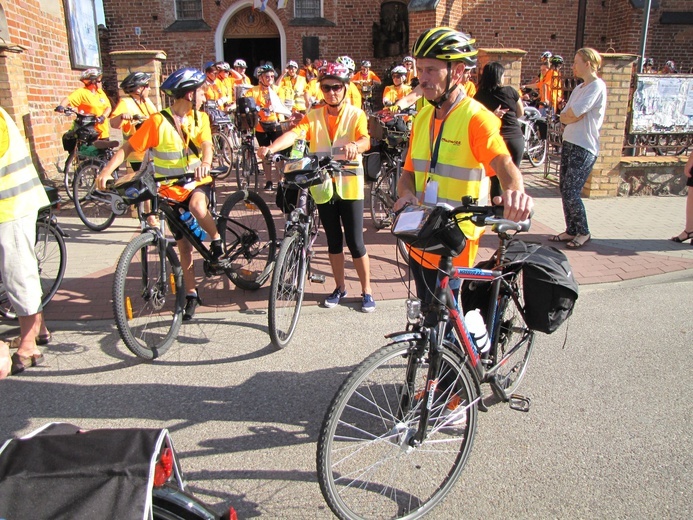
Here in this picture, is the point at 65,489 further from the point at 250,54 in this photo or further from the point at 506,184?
the point at 250,54

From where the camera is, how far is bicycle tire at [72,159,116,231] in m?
7.27

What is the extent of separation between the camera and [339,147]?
4.54m

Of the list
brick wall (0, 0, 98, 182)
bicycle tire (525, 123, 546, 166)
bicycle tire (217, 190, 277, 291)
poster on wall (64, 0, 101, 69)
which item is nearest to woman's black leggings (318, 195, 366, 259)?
bicycle tire (217, 190, 277, 291)

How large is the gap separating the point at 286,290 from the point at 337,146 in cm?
128

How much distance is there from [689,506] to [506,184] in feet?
5.65

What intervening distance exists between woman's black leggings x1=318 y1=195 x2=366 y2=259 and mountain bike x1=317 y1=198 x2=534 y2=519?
180 centimetres

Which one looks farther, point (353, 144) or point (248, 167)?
point (248, 167)

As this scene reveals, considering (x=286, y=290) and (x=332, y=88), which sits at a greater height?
(x=332, y=88)

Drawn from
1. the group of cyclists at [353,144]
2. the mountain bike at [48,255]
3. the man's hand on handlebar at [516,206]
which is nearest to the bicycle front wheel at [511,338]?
the group of cyclists at [353,144]

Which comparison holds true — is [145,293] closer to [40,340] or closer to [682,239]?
[40,340]

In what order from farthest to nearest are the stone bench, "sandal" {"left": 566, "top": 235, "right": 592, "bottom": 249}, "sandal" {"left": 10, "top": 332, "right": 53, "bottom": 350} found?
the stone bench → "sandal" {"left": 566, "top": 235, "right": 592, "bottom": 249} → "sandal" {"left": 10, "top": 332, "right": 53, "bottom": 350}

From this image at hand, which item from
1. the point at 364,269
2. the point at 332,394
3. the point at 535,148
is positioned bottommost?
Result: the point at 332,394

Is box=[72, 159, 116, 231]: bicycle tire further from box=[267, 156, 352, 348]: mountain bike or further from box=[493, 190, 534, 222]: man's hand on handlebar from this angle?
box=[493, 190, 534, 222]: man's hand on handlebar

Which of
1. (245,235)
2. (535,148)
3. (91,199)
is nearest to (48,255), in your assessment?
(245,235)
